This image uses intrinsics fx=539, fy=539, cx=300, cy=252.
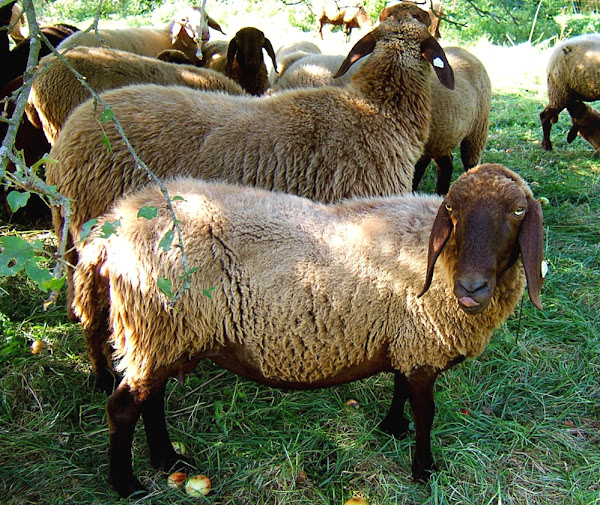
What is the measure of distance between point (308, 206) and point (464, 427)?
1.42 m

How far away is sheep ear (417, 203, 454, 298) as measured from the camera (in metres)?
2.11

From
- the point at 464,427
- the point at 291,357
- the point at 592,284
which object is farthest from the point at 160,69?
the point at 592,284

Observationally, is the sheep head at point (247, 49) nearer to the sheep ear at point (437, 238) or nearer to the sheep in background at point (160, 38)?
the sheep in background at point (160, 38)

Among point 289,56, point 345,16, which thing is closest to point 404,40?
point 289,56

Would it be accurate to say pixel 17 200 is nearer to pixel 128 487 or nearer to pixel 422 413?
pixel 128 487

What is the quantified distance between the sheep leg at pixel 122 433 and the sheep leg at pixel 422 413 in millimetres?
1185

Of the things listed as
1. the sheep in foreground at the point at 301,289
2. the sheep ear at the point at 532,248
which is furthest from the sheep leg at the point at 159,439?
the sheep ear at the point at 532,248

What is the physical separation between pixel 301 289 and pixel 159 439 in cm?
97

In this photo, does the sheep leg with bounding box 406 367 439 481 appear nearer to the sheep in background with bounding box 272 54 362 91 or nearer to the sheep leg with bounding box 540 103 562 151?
the sheep in background with bounding box 272 54 362 91

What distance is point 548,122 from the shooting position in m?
7.24

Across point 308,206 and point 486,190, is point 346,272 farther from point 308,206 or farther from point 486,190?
point 486,190

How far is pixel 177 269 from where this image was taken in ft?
6.89

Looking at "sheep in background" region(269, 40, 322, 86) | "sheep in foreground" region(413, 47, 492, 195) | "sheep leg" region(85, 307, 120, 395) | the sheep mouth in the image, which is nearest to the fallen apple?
"sheep leg" region(85, 307, 120, 395)

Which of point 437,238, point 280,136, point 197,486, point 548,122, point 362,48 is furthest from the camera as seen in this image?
point 548,122
